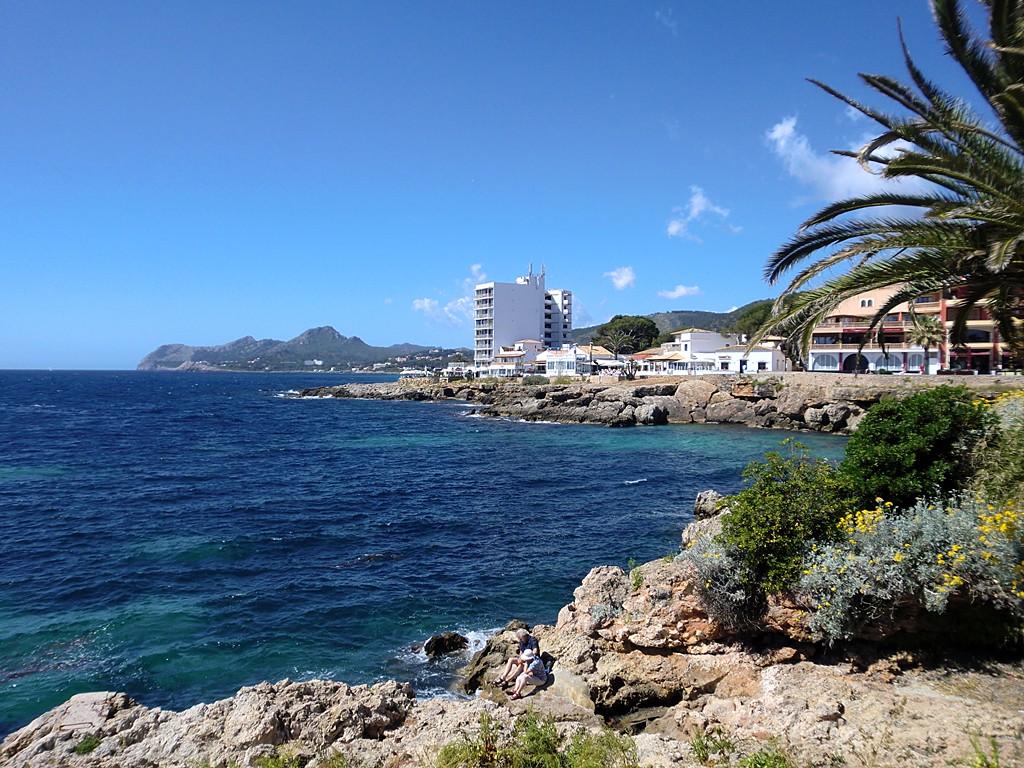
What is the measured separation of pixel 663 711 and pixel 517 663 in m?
3.04

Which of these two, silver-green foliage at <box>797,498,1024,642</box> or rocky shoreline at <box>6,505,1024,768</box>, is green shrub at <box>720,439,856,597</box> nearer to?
silver-green foliage at <box>797,498,1024,642</box>

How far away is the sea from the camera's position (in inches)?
542

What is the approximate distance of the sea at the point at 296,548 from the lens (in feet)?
45.2

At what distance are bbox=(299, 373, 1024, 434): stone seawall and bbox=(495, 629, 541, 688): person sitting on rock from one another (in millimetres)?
41595

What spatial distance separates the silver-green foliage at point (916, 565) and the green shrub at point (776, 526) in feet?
1.13

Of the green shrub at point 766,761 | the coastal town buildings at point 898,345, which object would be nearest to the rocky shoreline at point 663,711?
the green shrub at point 766,761

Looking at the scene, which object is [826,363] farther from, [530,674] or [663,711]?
[663,711]

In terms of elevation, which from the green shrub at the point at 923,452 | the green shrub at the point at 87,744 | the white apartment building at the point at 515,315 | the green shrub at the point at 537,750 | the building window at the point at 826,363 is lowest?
the green shrub at the point at 87,744

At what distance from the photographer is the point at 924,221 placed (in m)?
9.31

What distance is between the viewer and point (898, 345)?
65.4 meters

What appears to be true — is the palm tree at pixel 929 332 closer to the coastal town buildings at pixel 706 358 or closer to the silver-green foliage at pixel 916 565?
the coastal town buildings at pixel 706 358

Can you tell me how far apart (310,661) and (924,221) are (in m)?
14.8

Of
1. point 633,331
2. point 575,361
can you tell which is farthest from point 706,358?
point 633,331

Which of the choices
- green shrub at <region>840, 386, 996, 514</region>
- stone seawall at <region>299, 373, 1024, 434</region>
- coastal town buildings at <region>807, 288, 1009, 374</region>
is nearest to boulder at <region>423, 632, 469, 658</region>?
green shrub at <region>840, 386, 996, 514</region>
